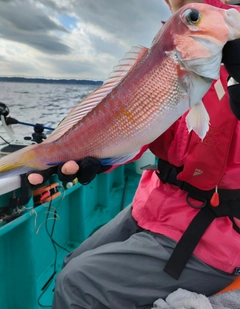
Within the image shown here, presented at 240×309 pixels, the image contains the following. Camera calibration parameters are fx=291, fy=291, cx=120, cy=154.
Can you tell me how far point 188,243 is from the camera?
1424 mm

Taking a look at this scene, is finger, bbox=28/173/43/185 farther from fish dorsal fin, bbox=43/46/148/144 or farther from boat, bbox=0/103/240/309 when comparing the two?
boat, bbox=0/103/240/309

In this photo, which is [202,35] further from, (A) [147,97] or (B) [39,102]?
(B) [39,102]

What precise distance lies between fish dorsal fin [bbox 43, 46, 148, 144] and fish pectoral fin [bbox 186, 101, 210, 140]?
30 centimetres

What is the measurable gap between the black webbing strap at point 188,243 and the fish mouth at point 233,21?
2.74 ft

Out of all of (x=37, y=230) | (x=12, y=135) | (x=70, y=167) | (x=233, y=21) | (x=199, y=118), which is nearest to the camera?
(x=233, y=21)

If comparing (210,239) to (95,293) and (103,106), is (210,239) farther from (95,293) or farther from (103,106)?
(103,106)

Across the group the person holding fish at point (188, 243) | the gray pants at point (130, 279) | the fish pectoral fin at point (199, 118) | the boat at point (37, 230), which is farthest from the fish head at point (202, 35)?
the boat at point (37, 230)

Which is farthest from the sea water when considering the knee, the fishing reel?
the knee

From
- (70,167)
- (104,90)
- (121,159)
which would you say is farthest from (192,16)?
(70,167)

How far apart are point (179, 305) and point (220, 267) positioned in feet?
0.94

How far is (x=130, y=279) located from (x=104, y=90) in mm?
915

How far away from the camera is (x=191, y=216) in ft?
4.93

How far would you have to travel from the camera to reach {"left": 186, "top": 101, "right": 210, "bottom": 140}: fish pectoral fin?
44.5 inches

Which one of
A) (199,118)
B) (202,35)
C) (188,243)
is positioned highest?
(202,35)
